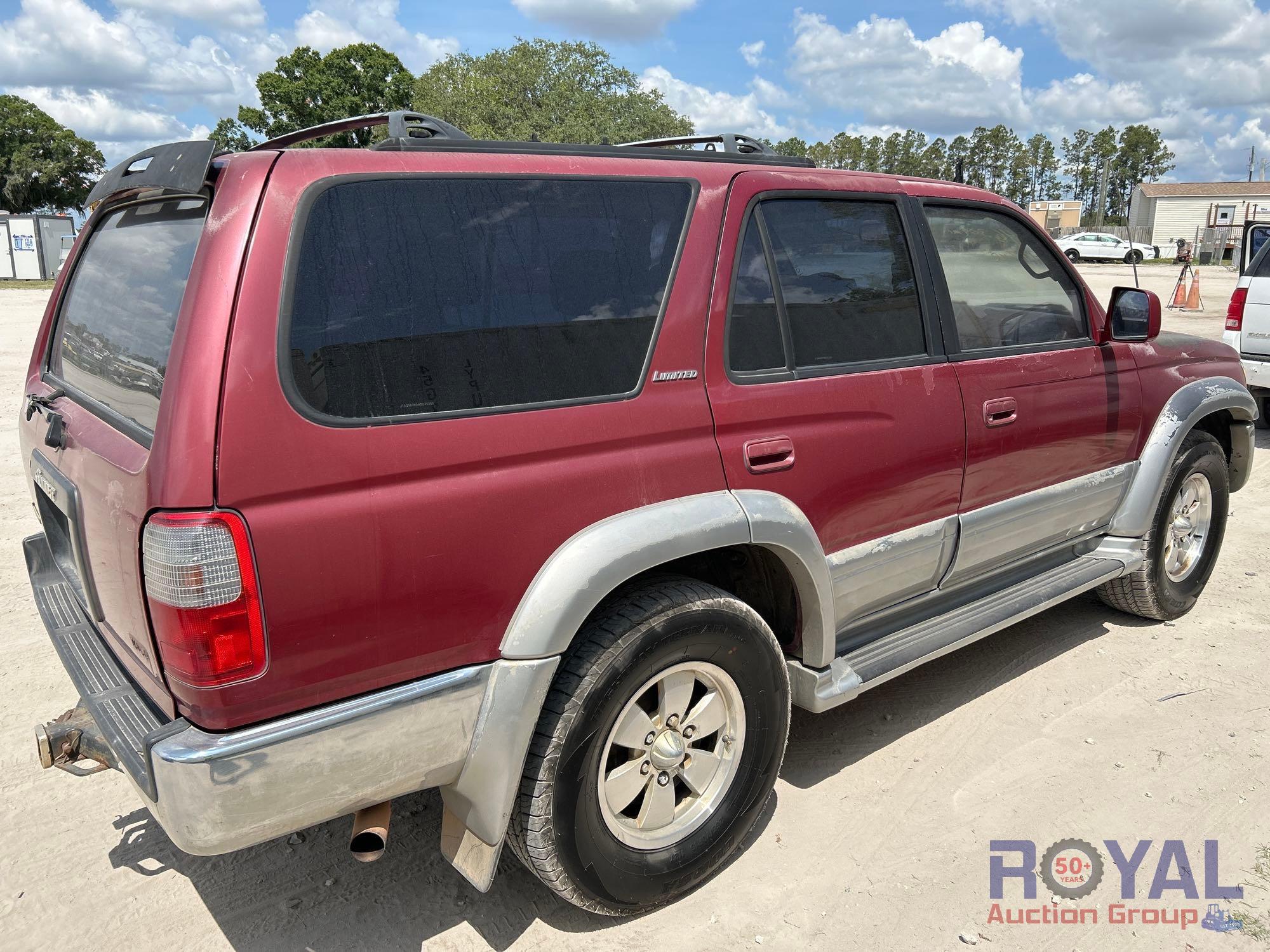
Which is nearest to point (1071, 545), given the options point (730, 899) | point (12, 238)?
point (730, 899)

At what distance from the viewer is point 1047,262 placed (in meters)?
3.86

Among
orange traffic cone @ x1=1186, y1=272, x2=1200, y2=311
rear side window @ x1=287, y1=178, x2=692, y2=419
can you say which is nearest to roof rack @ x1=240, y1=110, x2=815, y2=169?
rear side window @ x1=287, y1=178, x2=692, y2=419

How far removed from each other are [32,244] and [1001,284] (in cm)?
3545

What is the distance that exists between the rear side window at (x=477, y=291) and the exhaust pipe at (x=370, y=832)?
978mm

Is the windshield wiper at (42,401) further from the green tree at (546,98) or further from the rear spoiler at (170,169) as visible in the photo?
the green tree at (546,98)

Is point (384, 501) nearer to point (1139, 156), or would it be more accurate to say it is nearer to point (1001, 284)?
point (1001, 284)

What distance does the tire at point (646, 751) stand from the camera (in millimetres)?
2326

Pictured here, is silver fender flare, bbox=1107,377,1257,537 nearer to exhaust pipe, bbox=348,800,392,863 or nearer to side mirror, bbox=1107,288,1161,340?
side mirror, bbox=1107,288,1161,340

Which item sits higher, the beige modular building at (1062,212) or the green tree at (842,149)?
the green tree at (842,149)

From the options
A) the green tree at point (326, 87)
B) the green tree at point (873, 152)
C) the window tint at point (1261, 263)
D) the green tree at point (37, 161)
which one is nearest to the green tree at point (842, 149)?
the green tree at point (873, 152)

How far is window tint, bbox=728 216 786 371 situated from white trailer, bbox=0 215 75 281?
115 ft

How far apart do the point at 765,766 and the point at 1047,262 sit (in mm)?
2418

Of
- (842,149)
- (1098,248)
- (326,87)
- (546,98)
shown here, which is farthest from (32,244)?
(842,149)

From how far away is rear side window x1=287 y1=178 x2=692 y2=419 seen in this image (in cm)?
202
